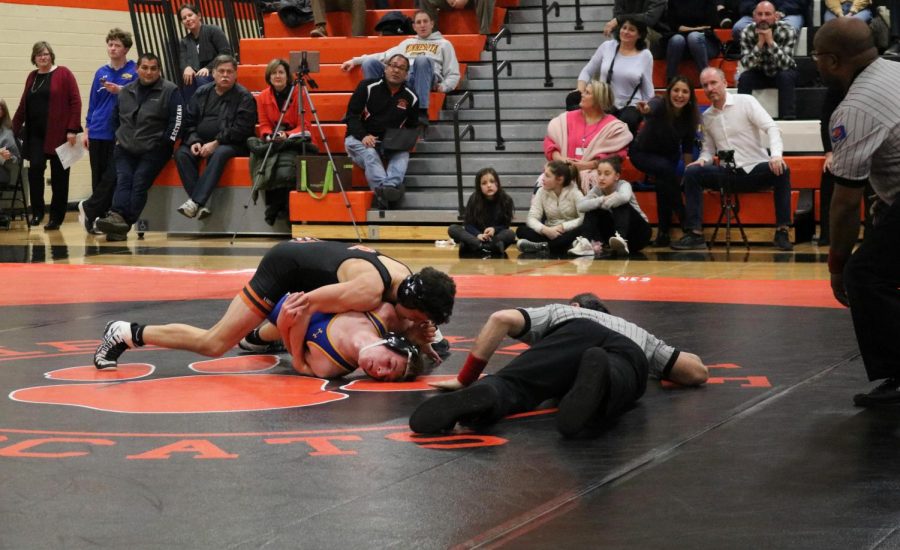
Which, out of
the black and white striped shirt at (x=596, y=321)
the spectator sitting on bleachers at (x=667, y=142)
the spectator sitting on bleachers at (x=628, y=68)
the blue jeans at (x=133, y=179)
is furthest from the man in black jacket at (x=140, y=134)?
the black and white striped shirt at (x=596, y=321)

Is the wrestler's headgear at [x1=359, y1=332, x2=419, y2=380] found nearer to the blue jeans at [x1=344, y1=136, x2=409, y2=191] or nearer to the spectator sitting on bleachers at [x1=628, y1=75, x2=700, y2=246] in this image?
the spectator sitting on bleachers at [x1=628, y1=75, x2=700, y2=246]

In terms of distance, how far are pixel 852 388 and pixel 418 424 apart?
1.65m

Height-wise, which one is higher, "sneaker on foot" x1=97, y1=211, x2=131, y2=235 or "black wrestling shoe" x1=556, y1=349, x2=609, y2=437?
"sneaker on foot" x1=97, y1=211, x2=131, y2=235

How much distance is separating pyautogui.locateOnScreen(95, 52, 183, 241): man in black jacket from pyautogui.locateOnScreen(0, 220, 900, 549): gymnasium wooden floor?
5.45 metres

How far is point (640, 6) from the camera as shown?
11.4 meters

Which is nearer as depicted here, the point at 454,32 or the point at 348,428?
the point at 348,428

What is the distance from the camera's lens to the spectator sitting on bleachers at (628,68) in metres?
10.5

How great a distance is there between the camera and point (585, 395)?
3.95 meters

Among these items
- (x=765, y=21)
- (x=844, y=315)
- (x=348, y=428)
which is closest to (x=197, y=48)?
(x=765, y=21)

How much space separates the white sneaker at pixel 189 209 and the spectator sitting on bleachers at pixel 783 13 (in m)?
4.86

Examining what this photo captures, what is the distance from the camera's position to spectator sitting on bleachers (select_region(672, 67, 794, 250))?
9578 millimetres

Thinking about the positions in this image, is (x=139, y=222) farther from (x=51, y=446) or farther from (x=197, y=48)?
(x=51, y=446)

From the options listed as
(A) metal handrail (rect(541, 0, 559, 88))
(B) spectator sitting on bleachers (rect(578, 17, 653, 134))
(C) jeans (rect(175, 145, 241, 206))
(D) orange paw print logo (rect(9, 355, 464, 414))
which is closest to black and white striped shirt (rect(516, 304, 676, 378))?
(D) orange paw print logo (rect(9, 355, 464, 414))

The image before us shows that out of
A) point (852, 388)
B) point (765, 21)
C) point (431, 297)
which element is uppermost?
point (765, 21)
